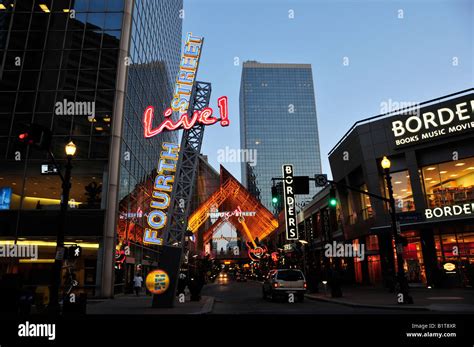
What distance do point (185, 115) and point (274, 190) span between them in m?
7.02

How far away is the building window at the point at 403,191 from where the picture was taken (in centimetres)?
2811

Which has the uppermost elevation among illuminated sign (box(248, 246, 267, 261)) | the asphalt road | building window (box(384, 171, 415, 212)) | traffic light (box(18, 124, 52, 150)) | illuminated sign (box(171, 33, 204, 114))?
illuminated sign (box(171, 33, 204, 114))

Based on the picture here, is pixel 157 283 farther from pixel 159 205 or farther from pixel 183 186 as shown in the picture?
pixel 159 205

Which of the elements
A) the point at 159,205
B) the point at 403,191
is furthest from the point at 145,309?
the point at 403,191

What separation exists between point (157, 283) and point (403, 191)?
21.4m

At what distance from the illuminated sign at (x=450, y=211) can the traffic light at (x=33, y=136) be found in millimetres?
24848

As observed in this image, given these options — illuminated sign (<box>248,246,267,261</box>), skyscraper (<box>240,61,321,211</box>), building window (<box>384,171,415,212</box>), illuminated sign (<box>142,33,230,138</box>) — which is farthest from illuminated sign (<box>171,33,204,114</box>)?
skyscraper (<box>240,61,321,211</box>)

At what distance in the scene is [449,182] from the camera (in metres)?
26.6

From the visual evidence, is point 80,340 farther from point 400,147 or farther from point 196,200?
point 196,200

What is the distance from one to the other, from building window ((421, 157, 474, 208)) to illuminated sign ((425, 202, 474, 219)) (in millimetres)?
977

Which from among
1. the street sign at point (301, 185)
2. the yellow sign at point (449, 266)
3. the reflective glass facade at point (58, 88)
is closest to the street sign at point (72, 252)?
the street sign at point (301, 185)

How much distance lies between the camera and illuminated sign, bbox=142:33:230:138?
21.5 m

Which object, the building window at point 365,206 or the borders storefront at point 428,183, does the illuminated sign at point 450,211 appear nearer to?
the borders storefront at point 428,183

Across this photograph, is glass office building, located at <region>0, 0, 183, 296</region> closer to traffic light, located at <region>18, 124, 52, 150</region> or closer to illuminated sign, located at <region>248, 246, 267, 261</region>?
traffic light, located at <region>18, 124, 52, 150</region>
